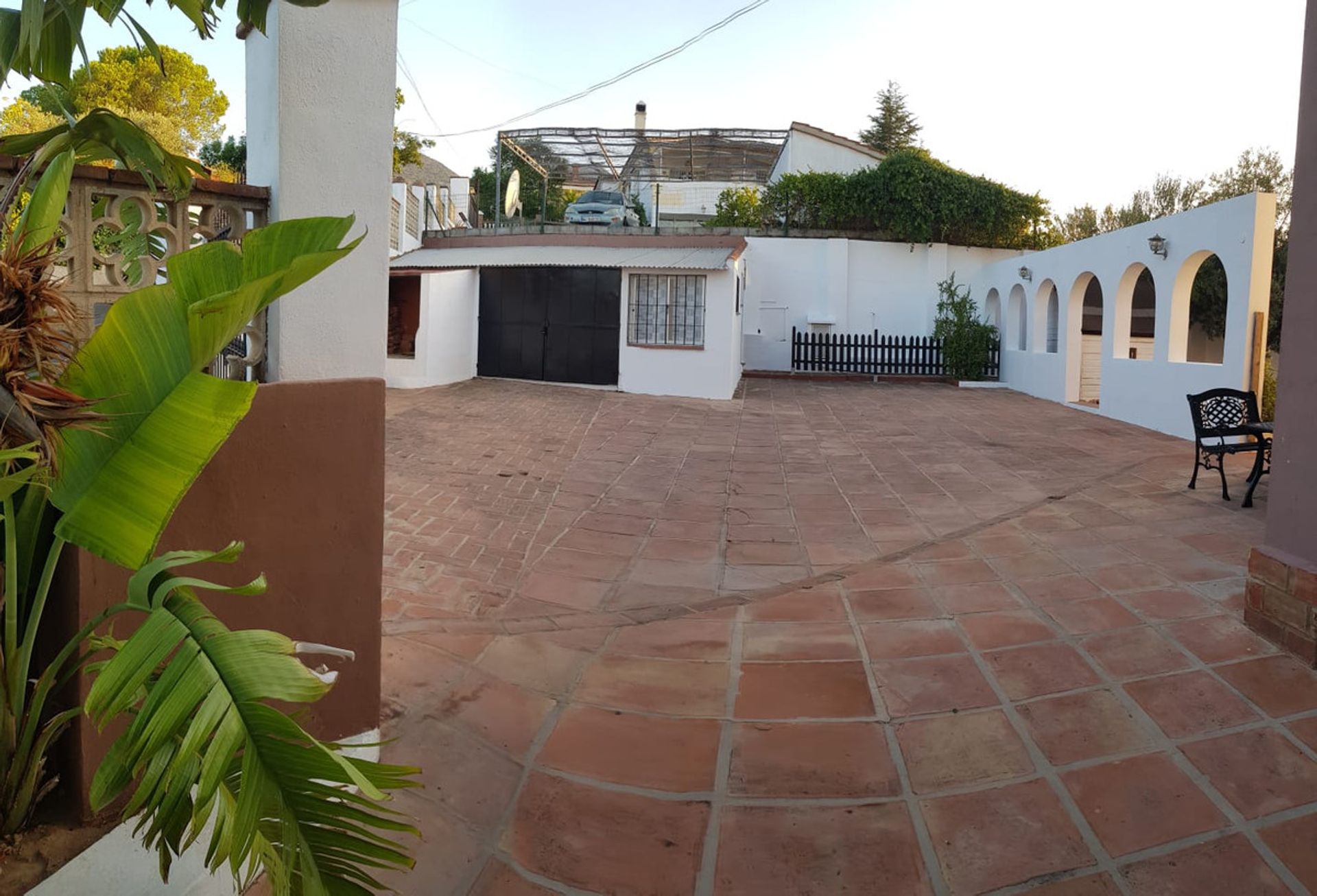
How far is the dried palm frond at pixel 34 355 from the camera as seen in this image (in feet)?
5.46

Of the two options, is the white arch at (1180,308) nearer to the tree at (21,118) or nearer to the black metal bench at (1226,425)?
the black metal bench at (1226,425)

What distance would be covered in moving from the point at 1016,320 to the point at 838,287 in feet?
14.1

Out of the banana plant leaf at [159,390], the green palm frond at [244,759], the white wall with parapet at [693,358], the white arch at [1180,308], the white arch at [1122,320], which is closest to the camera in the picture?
the green palm frond at [244,759]

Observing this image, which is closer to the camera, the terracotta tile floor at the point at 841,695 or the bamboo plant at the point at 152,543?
the bamboo plant at the point at 152,543

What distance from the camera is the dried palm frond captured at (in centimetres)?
167

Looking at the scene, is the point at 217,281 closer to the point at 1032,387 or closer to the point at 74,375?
the point at 74,375

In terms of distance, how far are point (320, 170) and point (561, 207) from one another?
2746 cm

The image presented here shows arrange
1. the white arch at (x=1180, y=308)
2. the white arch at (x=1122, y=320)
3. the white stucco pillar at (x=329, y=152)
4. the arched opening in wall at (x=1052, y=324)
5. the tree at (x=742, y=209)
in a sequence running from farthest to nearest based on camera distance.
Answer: the tree at (x=742, y=209) < the arched opening in wall at (x=1052, y=324) < the white arch at (x=1122, y=320) < the white arch at (x=1180, y=308) < the white stucco pillar at (x=329, y=152)

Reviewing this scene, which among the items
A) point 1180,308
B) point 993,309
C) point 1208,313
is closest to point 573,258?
point 1180,308

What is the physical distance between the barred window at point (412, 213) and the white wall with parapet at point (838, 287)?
26.1ft

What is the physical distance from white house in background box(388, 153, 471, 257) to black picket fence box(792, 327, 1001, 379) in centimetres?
942

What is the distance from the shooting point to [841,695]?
3.88 meters

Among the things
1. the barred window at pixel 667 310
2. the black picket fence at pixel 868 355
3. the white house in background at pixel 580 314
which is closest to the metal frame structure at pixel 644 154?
the white house in background at pixel 580 314

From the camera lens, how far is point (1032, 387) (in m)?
17.9
